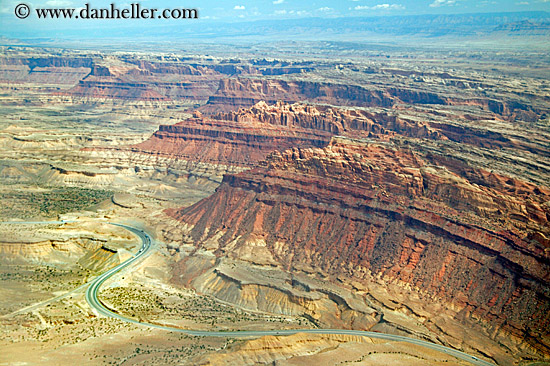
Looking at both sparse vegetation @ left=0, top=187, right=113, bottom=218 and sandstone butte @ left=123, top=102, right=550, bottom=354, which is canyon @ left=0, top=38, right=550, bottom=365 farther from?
sparse vegetation @ left=0, top=187, right=113, bottom=218

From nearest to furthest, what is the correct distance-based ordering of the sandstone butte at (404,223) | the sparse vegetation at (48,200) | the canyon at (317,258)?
the canyon at (317,258) → the sandstone butte at (404,223) → the sparse vegetation at (48,200)

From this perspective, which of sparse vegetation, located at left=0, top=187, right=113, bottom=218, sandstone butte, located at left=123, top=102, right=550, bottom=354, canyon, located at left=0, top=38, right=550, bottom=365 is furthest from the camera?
sparse vegetation, located at left=0, top=187, right=113, bottom=218

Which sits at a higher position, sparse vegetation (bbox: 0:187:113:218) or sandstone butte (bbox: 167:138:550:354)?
sandstone butte (bbox: 167:138:550:354)

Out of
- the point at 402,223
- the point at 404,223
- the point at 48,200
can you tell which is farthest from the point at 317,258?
the point at 48,200

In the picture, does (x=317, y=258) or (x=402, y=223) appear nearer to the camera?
(x=402, y=223)

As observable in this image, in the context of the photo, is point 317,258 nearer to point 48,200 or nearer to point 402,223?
point 402,223

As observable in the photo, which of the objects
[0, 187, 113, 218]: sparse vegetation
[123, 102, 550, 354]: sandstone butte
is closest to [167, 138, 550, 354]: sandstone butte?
[123, 102, 550, 354]: sandstone butte

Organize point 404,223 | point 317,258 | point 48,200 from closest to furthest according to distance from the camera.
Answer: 1. point 404,223
2. point 317,258
3. point 48,200

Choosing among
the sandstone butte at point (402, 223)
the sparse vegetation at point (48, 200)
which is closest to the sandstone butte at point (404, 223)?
Result: the sandstone butte at point (402, 223)

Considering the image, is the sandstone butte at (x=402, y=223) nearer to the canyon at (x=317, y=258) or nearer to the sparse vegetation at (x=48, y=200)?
the canyon at (x=317, y=258)

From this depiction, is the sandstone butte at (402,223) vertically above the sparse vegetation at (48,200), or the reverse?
the sandstone butte at (402,223)

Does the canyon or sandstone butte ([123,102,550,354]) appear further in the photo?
sandstone butte ([123,102,550,354])

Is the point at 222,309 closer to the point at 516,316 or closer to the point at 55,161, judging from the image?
the point at 516,316
